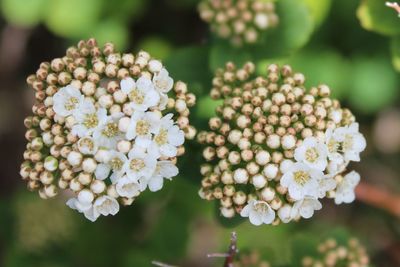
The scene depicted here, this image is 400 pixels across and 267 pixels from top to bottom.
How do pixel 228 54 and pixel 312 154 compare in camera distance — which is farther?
pixel 228 54

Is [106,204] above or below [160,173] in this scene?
below

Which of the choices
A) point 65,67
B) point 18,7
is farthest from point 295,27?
point 18,7

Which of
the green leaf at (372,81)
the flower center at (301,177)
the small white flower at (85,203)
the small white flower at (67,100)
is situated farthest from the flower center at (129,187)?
the green leaf at (372,81)

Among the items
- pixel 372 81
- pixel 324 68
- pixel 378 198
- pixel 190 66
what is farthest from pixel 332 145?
pixel 372 81

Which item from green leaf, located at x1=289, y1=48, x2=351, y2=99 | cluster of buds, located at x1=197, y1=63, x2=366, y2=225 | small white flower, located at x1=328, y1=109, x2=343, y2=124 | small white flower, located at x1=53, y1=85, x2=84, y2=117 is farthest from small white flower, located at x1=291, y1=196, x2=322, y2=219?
green leaf, located at x1=289, y1=48, x2=351, y2=99

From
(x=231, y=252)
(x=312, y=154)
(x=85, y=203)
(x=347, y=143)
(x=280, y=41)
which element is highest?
(x=280, y=41)

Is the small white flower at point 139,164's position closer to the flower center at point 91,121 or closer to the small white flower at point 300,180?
the flower center at point 91,121

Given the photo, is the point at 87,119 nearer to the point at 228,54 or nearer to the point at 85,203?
the point at 85,203

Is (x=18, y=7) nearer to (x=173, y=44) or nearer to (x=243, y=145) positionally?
(x=173, y=44)
